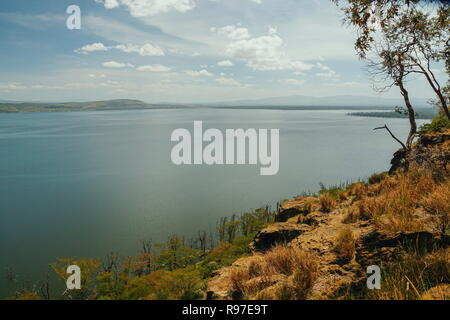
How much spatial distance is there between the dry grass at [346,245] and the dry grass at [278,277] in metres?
0.67

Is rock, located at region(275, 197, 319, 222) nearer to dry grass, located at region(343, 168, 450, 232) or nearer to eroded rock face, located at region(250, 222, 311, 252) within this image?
eroded rock face, located at region(250, 222, 311, 252)

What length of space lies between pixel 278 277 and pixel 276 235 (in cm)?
388

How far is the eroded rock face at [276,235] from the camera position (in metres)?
8.85

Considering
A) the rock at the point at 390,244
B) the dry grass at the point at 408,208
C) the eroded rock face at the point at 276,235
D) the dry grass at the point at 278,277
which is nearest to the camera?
the dry grass at the point at 278,277

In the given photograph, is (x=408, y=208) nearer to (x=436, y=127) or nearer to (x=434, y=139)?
(x=434, y=139)

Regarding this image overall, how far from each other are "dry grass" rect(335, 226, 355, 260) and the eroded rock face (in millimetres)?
2507

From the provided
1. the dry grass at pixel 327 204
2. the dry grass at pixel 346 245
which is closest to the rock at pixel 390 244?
the dry grass at pixel 346 245

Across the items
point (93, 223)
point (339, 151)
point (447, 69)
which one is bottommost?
point (93, 223)

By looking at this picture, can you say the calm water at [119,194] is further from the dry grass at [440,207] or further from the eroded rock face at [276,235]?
the dry grass at [440,207]

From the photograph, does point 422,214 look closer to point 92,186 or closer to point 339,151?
point 92,186

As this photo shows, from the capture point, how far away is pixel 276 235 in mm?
9117
